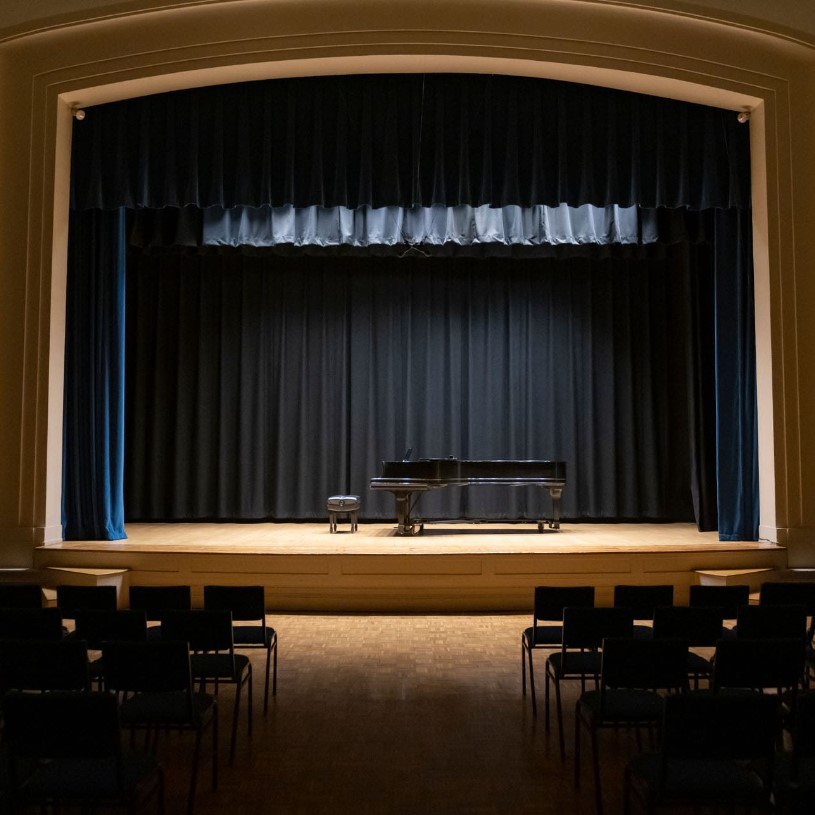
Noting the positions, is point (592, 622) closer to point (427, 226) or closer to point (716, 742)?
point (716, 742)

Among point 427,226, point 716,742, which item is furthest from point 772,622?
point 427,226

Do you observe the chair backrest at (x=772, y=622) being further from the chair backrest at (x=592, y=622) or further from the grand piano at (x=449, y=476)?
the grand piano at (x=449, y=476)

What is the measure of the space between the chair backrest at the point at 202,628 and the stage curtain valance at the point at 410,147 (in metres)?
5.48

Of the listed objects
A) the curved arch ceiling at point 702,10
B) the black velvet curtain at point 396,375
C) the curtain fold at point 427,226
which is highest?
the curved arch ceiling at point 702,10

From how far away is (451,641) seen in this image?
6.63 meters

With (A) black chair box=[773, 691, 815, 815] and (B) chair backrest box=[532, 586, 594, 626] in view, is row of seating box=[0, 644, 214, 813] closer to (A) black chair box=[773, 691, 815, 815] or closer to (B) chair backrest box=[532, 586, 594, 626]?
(B) chair backrest box=[532, 586, 594, 626]

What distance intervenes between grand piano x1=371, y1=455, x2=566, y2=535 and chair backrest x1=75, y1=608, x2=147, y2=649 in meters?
5.06

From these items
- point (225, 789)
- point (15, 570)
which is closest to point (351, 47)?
point (15, 570)

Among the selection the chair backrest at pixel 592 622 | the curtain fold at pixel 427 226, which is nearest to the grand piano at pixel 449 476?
the curtain fold at pixel 427 226

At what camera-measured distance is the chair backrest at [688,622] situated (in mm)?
4500

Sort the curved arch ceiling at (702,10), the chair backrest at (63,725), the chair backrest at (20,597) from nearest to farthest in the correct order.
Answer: the chair backrest at (63,725)
the chair backrest at (20,597)
the curved arch ceiling at (702,10)

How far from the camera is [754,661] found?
3.67 meters

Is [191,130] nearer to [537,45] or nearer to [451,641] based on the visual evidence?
[537,45]

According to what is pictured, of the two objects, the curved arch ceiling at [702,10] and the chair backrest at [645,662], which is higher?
the curved arch ceiling at [702,10]
